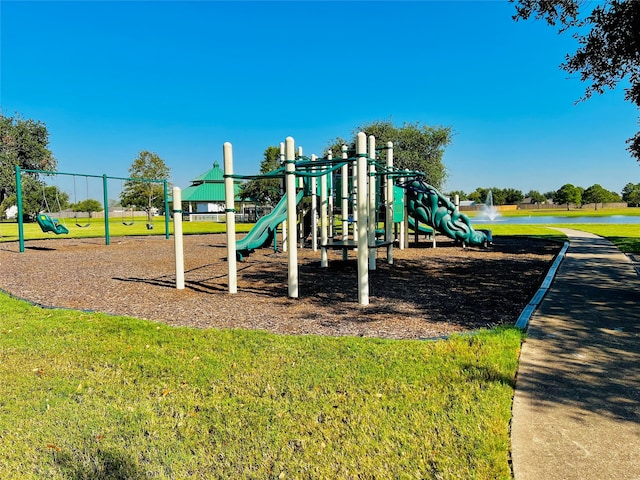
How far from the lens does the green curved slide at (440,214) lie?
14.4 metres

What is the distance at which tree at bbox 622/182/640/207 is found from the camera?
101 meters

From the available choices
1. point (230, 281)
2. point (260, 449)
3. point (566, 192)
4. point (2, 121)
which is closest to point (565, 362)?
point (260, 449)

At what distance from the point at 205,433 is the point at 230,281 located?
4641mm

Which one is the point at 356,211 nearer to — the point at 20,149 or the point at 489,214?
the point at 20,149

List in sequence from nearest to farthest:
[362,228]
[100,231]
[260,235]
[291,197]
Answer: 1. [362,228]
2. [291,197]
3. [260,235]
4. [100,231]

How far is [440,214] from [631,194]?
122 meters

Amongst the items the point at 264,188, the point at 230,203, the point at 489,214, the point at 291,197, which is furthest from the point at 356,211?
the point at 489,214

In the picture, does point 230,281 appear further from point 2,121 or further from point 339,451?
point 2,121

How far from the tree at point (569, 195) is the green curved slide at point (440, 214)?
342 feet

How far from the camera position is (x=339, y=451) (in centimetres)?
241

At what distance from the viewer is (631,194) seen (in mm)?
111188

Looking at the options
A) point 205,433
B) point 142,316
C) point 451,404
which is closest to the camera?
point 205,433

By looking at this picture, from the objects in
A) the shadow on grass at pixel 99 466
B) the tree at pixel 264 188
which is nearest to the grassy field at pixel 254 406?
the shadow on grass at pixel 99 466

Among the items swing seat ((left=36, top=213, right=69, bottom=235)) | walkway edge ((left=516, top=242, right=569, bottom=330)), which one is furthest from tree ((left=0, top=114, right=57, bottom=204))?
walkway edge ((left=516, top=242, right=569, bottom=330))
